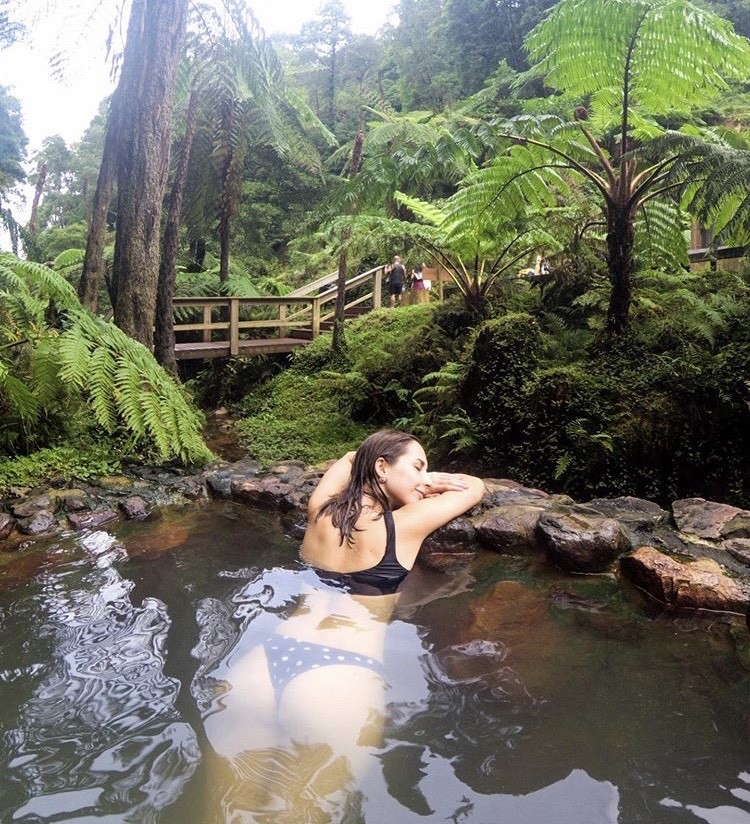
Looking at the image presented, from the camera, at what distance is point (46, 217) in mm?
31469

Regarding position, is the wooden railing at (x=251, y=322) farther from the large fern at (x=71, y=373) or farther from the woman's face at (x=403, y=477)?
the woman's face at (x=403, y=477)

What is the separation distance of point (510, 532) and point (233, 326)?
738cm

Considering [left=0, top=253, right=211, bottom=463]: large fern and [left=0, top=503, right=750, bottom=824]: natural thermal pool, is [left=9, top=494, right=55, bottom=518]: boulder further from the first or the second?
[left=0, top=503, right=750, bottom=824]: natural thermal pool

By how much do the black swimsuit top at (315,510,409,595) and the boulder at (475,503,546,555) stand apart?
4.10ft

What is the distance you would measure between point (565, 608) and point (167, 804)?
1.69m

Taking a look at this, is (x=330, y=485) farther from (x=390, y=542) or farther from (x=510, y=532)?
(x=510, y=532)

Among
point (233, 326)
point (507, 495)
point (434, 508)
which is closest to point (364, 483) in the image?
point (434, 508)

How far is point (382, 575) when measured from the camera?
2.03 m

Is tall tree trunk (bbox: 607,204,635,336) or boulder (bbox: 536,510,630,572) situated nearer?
boulder (bbox: 536,510,630,572)

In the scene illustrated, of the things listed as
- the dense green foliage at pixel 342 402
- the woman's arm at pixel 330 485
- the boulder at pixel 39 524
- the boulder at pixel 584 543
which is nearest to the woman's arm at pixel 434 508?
the woman's arm at pixel 330 485

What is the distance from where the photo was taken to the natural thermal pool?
1.44m

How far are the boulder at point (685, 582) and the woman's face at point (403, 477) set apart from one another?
1202 millimetres

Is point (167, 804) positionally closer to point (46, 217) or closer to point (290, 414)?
point (290, 414)

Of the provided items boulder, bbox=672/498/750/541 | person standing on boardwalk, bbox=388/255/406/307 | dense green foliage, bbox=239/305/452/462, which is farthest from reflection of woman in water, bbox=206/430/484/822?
person standing on boardwalk, bbox=388/255/406/307
